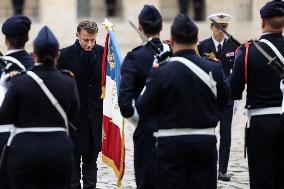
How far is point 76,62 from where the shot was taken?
11.5 meters

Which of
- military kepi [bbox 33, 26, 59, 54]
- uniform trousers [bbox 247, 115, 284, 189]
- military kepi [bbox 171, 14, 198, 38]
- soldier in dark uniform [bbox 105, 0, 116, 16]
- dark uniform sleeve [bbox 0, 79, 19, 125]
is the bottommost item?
uniform trousers [bbox 247, 115, 284, 189]

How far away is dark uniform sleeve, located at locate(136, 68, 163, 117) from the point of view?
342 inches

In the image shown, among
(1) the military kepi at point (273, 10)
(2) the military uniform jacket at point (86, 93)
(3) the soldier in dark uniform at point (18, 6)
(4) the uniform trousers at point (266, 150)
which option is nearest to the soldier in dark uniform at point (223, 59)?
→ (2) the military uniform jacket at point (86, 93)

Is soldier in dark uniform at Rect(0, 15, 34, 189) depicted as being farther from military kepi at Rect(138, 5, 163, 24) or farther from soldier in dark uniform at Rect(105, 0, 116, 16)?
soldier in dark uniform at Rect(105, 0, 116, 16)

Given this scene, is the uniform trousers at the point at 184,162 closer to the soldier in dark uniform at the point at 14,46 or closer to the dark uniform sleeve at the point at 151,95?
the dark uniform sleeve at the point at 151,95

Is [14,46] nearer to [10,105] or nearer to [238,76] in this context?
[10,105]

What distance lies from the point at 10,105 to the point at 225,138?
5039 mm

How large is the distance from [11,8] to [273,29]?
24261 mm

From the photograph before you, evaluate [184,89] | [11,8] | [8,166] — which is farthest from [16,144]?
[11,8]

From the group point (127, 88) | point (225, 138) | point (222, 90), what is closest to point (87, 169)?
point (225, 138)

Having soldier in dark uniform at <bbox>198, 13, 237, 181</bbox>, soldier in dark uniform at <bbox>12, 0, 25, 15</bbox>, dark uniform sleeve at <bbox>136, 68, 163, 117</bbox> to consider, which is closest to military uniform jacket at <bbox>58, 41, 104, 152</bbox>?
soldier in dark uniform at <bbox>198, 13, 237, 181</bbox>

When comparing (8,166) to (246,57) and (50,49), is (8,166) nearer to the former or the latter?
(50,49)

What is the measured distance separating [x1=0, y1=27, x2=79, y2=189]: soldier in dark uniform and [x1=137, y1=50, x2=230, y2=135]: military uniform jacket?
674mm

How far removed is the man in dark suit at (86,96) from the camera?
37.6ft
